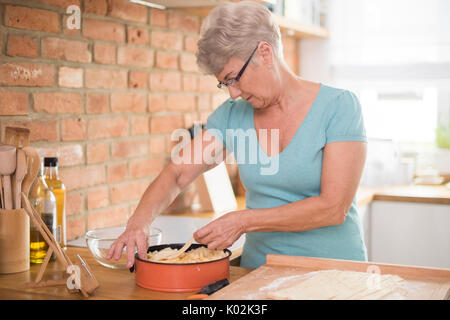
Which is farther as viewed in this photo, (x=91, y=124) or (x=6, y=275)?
(x=91, y=124)

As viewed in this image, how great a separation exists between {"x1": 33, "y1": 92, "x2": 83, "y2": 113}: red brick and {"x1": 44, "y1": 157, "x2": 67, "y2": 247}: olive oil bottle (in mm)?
211

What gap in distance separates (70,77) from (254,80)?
2.21ft

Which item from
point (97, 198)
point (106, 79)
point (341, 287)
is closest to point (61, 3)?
point (106, 79)

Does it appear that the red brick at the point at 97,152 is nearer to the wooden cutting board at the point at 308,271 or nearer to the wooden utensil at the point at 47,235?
the wooden utensil at the point at 47,235

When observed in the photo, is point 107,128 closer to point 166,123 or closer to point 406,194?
point 166,123

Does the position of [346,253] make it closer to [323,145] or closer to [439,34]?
[323,145]

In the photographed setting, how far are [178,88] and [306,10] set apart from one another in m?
1.16

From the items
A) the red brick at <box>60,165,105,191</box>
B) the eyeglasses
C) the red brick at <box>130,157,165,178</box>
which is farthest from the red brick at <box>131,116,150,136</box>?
the eyeglasses

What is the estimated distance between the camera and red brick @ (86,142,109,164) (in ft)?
6.62

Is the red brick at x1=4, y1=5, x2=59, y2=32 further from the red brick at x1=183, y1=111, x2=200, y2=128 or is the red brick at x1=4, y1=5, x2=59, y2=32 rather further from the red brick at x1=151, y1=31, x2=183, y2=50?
the red brick at x1=183, y1=111, x2=200, y2=128

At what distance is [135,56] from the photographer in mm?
2223
